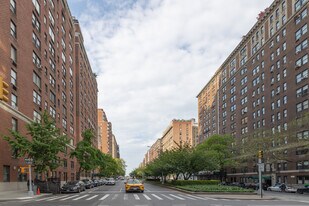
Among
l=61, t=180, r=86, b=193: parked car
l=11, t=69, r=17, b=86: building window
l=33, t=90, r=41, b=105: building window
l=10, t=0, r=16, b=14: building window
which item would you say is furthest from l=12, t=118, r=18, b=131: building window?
l=10, t=0, r=16, b=14: building window

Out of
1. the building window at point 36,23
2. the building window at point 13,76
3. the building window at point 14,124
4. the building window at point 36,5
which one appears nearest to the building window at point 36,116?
the building window at point 14,124

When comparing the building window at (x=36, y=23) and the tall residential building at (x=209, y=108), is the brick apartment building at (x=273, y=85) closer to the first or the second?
the tall residential building at (x=209, y=108)

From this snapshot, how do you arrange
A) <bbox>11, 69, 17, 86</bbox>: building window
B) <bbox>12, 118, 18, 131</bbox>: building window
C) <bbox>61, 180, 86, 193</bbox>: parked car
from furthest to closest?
<bbox>12, 118, 18, 131</bbox>: building window, <bbox>11, 69, 17, 86</bbox>: building window, <bbox>61, 180, 86, 193</bbox>: parked car

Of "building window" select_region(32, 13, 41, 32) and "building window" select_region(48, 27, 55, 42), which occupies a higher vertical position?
"building window" select_region(48, 27, 55, 42)

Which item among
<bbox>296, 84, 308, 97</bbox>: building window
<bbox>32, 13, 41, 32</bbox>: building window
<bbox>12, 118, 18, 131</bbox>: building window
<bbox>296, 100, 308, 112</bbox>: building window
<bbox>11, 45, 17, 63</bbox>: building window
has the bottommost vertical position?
<bbox>12, 118, 18, 131</bbox>: building window

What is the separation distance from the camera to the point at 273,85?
75.6 meters

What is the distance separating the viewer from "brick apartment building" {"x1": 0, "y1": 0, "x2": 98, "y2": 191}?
3776 centimetres

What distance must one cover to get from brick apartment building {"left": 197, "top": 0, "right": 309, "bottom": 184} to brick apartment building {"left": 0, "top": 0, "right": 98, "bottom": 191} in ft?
123

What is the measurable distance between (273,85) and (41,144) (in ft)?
178

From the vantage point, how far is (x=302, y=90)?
63688 mm

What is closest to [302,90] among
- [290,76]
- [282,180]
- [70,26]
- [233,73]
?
[290,76]

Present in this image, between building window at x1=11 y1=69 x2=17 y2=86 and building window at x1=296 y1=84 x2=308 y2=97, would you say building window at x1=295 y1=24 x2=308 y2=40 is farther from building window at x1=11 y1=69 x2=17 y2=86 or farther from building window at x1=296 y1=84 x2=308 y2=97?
building window at x1=11 y1=69 x2=17 y2=86

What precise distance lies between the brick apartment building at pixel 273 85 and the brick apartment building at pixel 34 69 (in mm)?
37522

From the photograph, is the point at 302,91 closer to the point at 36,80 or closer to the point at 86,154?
the point at 86,154
